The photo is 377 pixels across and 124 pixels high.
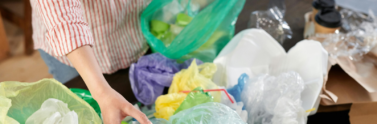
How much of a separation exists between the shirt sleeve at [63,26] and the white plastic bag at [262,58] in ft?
1.20

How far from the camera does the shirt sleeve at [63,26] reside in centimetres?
53

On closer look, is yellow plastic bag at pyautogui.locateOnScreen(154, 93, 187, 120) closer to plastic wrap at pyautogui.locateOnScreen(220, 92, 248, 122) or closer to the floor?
plastic wrap at pyautogui.locateOnScreen(220, 92, 248, 122)

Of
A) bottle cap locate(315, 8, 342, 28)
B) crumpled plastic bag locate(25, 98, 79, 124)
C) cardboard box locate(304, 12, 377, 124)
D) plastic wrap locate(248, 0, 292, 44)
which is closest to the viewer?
crumpled plastic bag locate(25, 98, 79, 124)

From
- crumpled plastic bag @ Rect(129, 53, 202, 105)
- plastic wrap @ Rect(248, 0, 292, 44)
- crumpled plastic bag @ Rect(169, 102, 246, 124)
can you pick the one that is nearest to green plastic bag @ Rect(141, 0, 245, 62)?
crumpled plastic bag @ Rect(129, 53, 202, 105)

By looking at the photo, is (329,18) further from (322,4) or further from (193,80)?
(193,80)

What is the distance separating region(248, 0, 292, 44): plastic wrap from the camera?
3.04 ft

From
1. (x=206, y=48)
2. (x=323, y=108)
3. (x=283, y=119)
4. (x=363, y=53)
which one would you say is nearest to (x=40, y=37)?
(x=206, y=48)

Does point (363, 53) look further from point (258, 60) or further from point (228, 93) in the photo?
point (228, 93)

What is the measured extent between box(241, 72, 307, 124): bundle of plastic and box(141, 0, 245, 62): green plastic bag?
226mm

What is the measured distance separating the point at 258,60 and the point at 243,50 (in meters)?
0.05

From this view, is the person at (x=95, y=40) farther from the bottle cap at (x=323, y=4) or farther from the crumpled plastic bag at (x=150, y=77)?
the bottle cap at (x=323, y=4)

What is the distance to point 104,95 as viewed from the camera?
1.55 feet

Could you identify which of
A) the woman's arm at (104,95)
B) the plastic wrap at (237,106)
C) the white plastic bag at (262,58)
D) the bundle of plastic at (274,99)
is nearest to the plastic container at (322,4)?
the white plastic bag at (262,58)

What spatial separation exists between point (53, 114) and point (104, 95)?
0.28ft
